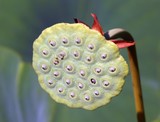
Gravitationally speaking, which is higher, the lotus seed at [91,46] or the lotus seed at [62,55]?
the lotus seed at [91,46]

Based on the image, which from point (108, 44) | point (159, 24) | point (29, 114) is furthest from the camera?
point (29, 114)

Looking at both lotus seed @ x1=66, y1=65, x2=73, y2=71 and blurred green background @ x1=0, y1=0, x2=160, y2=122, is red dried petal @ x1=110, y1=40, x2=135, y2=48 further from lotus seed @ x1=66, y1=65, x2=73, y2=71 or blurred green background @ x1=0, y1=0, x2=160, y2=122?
blurred green background @ x1=0, y1=0, x2=160, y2=122

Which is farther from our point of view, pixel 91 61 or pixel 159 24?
pixel 159 24

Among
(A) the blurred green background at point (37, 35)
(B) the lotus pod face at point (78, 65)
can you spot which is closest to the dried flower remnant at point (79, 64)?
(B) the lotus pod face at point (78, 65)

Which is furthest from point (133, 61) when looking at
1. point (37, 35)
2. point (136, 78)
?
point (37, 35)

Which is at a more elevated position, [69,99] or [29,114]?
[69,99]

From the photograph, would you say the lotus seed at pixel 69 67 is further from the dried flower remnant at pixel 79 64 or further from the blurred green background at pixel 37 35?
the blurred green background at pixel 37 35

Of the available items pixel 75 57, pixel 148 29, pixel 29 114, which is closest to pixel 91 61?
pixel 75 57

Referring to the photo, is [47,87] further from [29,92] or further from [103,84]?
[29,92]
